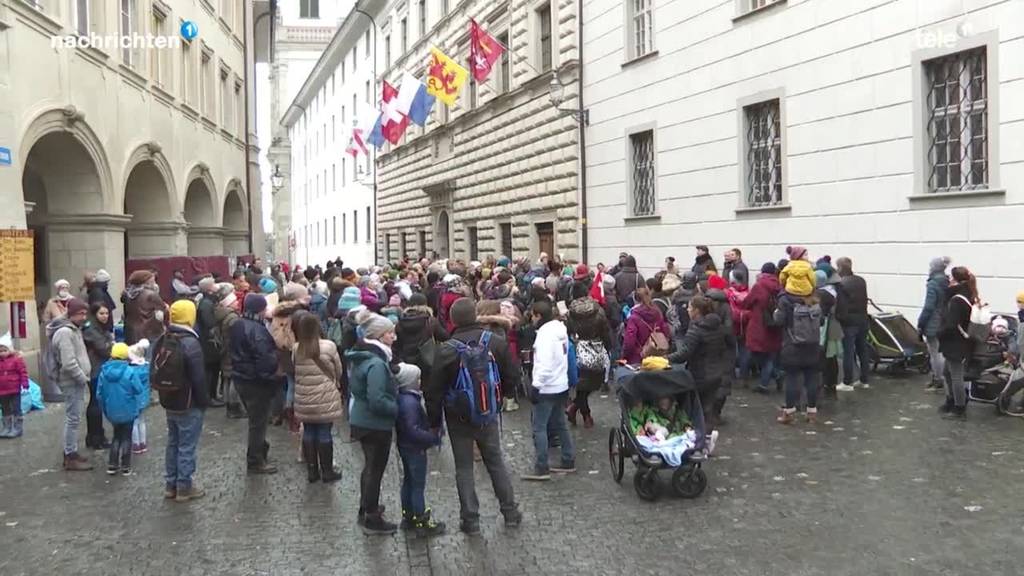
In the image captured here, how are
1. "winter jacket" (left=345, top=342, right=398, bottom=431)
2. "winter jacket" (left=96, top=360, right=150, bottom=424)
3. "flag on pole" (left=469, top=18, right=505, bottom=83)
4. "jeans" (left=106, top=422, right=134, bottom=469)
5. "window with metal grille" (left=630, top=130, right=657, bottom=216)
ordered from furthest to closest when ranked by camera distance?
"flag on pole" (left=469, top=18, right=505, bottom=83)
"window with metal grille" (left=630, top=130, right=657, bottom=216)
"jeans" (left=106, top=422, right=134, bottom=469)
"winter jacket" (left=96, top=360, right=150, bottom=424)
"winter jacket" (left=345, top=342, right=398, bottom=431)

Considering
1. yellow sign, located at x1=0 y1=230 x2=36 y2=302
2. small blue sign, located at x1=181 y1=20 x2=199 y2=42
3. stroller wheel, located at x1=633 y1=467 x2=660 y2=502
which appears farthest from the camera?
small blue sign, located at x1=181 y1=20 x2=199 y2=42

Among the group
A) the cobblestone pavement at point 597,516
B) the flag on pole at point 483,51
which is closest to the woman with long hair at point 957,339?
the cobblestone pavement at point 597,516

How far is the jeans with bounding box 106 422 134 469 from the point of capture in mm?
8492

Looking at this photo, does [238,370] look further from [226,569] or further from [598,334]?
[598,334]

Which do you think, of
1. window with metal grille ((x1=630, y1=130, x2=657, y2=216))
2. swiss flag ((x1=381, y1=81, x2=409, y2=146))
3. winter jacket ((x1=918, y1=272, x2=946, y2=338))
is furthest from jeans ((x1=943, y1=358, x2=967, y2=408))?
swiss flag ((x1=381, y1=81, x2=409, y2=146))

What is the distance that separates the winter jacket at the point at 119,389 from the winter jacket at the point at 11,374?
206cm

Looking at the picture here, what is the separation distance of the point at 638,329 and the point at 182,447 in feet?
15.1

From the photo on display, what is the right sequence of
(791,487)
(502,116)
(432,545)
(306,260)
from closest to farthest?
1. (432,545)
2. (791,487)
3. (502,116)
4. (306,260)

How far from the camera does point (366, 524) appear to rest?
21.7ft

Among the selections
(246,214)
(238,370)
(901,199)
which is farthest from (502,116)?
(238,370)

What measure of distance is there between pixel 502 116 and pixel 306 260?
4558 cm

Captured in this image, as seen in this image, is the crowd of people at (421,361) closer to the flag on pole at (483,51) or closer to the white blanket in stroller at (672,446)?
the white blanket in stroller at (672,446)

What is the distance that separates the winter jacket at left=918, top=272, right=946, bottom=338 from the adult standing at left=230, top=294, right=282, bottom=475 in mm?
7474

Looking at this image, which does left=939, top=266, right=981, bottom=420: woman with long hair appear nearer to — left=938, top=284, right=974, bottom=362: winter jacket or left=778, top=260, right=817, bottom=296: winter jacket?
left=938, top=284, right=974, bottom=362: winter jacket
